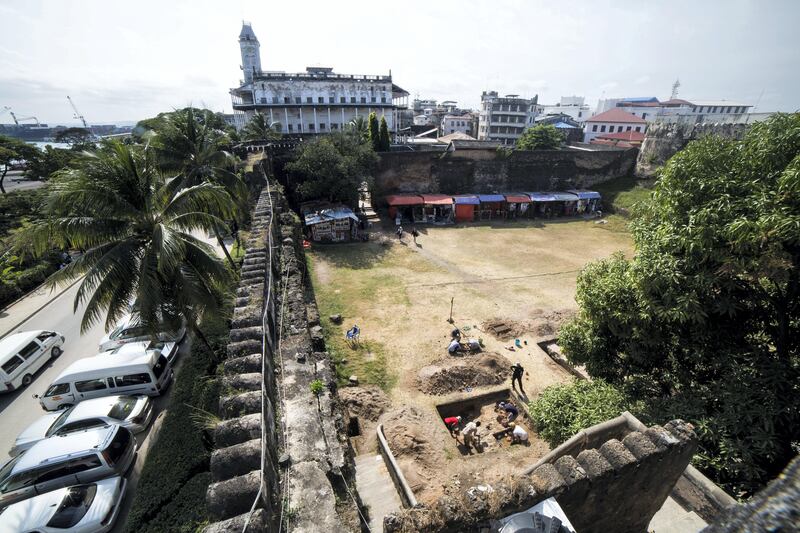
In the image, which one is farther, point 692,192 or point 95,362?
point 95,362

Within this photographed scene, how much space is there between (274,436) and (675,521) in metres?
7.10

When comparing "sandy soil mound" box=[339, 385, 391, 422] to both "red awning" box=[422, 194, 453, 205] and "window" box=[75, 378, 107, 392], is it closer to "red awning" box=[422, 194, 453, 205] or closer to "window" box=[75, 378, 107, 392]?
"window" box=[75, 378, 107, 392]

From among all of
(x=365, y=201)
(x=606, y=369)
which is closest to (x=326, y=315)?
(x=606, y=369)

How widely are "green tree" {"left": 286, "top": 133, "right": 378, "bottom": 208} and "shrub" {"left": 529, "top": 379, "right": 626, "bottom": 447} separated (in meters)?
20.0

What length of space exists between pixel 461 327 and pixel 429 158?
20211mm

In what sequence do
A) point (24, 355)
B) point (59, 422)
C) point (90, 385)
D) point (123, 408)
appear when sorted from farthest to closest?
point (24, 355)
point (90, 385)
point (123, 408)
point (59, 422)

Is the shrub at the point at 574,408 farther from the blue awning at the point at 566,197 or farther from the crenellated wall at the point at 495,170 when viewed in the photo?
the blue awning at the point at 566,197

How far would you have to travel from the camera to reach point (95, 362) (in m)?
10.4

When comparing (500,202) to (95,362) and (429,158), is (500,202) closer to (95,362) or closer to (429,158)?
(429,158)

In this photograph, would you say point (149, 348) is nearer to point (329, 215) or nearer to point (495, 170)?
point (329, 215)

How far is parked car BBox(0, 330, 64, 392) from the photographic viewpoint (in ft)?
36.0

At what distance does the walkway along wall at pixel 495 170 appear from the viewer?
3061cm

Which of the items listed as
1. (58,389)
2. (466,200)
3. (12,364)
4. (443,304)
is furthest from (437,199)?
(12,364)

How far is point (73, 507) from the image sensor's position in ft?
22.4
